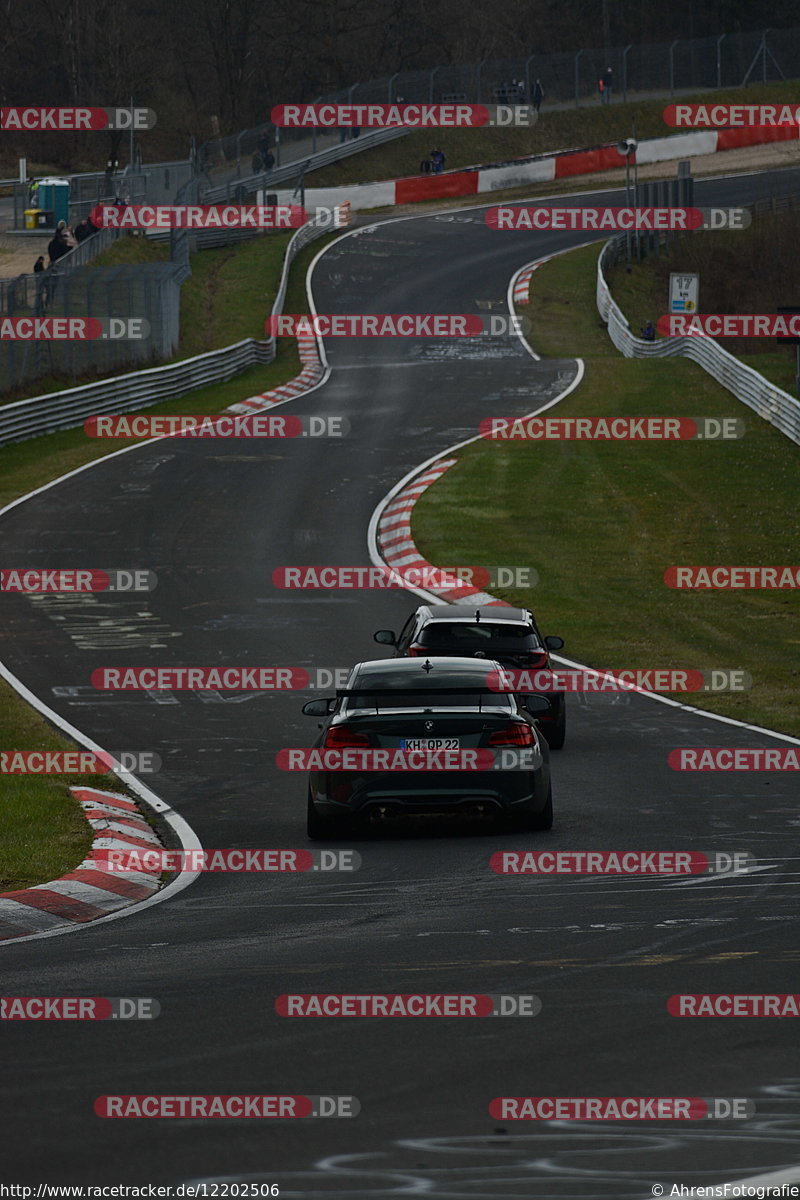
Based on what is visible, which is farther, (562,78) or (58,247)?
(562,78)

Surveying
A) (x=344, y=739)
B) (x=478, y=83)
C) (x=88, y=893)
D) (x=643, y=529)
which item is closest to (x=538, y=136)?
(x=478, y=83)

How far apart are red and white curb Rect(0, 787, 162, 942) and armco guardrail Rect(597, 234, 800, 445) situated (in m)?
30.8

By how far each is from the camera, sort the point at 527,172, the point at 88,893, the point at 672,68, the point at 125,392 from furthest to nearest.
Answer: the point at 672,68
the point at 527,172
the point at 125,392
the point at 88,893

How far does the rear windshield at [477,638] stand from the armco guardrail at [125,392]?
26577 millimetres

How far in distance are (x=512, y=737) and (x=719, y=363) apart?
3909cm

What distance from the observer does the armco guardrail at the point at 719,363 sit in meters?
42.8

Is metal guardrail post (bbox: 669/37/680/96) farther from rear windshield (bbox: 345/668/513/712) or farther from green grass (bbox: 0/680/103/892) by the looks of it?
rear windshield (bbox: 345/668/513/712)

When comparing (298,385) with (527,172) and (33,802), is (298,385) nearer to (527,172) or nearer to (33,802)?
(33,802)

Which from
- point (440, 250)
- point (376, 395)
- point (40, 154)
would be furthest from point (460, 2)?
point (376, 395)

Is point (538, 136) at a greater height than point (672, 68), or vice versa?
point (672, 68)

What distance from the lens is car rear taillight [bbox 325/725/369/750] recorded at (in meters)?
12.8

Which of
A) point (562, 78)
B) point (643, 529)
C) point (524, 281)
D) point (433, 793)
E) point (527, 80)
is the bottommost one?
point (433, 793)

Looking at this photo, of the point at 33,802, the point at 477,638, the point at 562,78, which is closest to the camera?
the point at 33,802

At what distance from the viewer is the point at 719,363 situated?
50.1 metres
